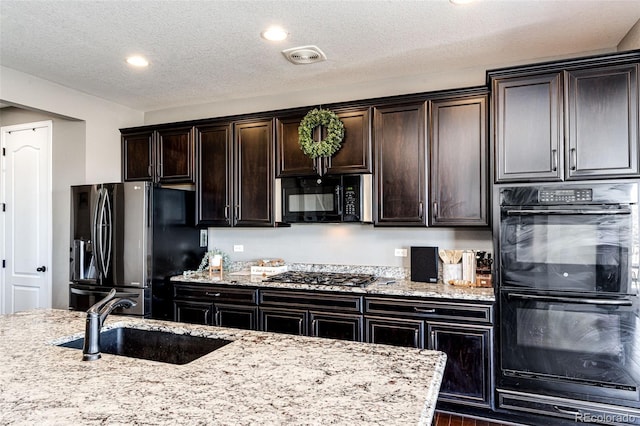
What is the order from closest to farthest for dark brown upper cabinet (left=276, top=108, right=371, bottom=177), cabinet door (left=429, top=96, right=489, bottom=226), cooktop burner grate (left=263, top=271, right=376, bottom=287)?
cabinet door (left=429, top=96, right=489, bottom=226) → cooktop burner grate (left=263, top=271, right=376, bottom=287) → dark brown upper cabinet (left=276, top=108, right=371, bottom=177)

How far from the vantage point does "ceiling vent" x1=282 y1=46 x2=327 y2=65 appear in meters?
3.09

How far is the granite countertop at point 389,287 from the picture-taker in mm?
2922

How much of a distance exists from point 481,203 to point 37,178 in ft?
14.4

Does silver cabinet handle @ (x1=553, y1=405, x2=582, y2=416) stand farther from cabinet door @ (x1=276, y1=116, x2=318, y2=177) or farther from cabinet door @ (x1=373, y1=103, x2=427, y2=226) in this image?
cabinet door @ (x1=276, y1=116, x2=318, y2=177)

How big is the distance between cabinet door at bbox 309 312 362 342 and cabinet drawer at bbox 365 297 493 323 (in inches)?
5.9

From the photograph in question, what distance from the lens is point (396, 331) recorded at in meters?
3.09

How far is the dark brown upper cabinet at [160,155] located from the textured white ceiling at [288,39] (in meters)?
0.57

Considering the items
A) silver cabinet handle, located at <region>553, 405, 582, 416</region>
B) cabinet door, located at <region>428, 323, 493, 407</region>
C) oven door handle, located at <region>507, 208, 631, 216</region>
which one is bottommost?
silver cabinet handle, located at <region>553, 405, 582, 416</region>

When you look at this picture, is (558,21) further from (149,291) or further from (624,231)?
(149,291)

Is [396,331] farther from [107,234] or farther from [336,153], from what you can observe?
[107,234]

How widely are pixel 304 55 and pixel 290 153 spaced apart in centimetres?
91

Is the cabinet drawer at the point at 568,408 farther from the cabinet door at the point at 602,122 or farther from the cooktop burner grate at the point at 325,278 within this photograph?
the cabinet door at the point at 602,122

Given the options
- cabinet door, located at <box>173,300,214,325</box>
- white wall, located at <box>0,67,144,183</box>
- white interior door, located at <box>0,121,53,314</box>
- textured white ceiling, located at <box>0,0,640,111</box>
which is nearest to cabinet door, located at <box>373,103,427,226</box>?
textured white ceiling, located at <box>0,0,640,111</box>

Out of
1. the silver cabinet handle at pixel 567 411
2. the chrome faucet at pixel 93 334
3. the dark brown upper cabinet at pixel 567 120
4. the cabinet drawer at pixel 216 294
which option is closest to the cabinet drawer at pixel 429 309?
the silver cabinet handle at pixel 567 411
